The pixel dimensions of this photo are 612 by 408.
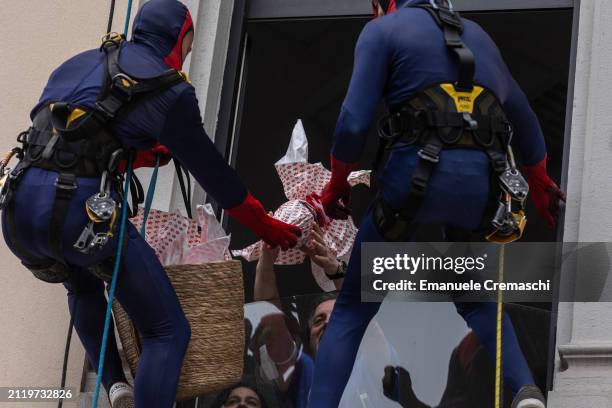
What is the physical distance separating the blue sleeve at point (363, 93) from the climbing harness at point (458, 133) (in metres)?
0.11

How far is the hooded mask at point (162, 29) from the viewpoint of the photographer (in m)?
5.09

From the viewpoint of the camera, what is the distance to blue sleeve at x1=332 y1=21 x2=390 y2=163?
4742mm

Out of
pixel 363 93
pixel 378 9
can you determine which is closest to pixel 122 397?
pixel 363 93

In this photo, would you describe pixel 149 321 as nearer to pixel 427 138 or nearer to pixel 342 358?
pixel 342 358

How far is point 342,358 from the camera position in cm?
486

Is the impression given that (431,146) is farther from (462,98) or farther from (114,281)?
(114,281)

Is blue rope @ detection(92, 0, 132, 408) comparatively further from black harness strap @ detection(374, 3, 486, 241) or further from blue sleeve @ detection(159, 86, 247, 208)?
black harness strap @ detection(374, 3, 486, 241)

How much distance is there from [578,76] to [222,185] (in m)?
1.77

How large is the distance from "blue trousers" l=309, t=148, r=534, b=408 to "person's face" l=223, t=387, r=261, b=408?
0.91 meters

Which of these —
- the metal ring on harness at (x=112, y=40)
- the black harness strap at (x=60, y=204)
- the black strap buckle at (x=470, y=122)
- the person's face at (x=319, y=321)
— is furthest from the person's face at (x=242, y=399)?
the black strap buckle at (x=470, y=122)

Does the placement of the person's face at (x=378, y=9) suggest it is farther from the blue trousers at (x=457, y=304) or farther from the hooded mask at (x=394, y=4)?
the blue trousers at (x=457, y=304)

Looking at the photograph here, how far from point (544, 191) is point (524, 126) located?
30 centimetres

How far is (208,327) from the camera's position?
5.17 meters

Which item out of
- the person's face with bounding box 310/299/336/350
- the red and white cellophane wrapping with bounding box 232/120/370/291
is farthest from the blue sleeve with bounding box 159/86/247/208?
the person's face with bounding box 310/299/336/350
